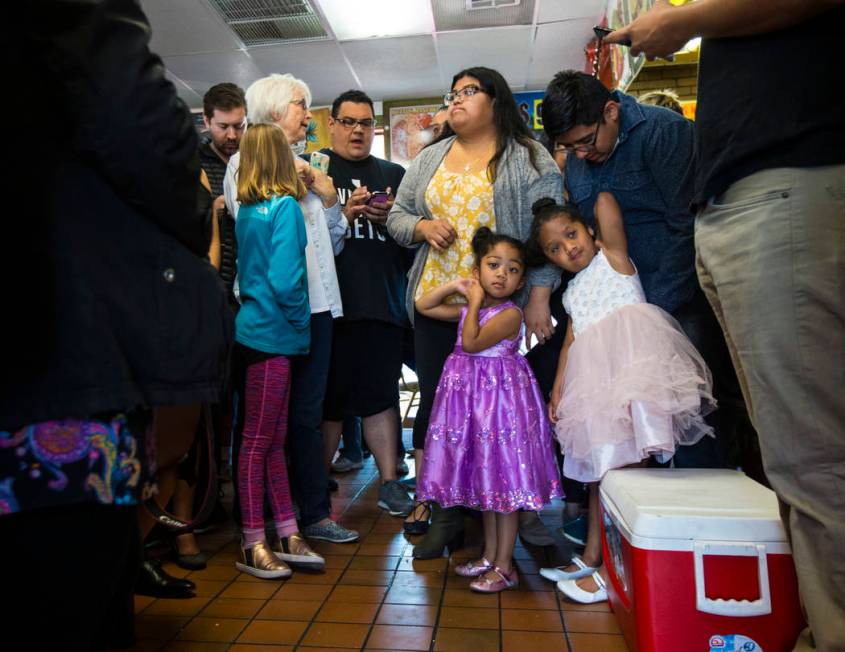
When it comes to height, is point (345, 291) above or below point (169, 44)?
below

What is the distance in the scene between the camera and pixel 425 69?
21.4 ft

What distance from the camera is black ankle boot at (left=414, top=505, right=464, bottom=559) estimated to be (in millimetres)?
2260

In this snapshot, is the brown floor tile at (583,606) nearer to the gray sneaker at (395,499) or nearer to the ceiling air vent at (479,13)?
the gray sneaker at (395,499)

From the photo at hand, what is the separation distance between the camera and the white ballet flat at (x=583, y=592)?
1871 mm

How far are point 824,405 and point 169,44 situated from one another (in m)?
6.06

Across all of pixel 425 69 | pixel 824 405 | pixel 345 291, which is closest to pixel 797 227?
pixel 824 405

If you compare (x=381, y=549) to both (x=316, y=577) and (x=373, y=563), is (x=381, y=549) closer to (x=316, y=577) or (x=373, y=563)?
(x=373, y=563)

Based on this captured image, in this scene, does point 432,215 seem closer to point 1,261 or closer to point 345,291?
point 345,291

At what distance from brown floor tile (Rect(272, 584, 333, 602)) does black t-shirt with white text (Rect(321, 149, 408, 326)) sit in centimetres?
112

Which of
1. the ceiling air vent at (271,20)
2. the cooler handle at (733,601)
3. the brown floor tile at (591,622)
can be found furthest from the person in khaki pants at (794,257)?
the ceiling air vent at (271,20)

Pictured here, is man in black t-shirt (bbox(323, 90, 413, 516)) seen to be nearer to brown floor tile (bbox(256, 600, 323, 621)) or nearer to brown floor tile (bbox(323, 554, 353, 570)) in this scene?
brown floor tile (bbox(323, 554, 353, 570))

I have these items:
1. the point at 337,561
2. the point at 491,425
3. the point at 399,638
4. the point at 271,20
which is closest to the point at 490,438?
the point at 491,425

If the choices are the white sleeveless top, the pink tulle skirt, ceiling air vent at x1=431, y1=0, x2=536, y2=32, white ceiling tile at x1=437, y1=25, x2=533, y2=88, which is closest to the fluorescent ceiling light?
ceiling air vent at x1=431, y1=0, x2=536, y2=32

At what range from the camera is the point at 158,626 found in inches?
70.2
